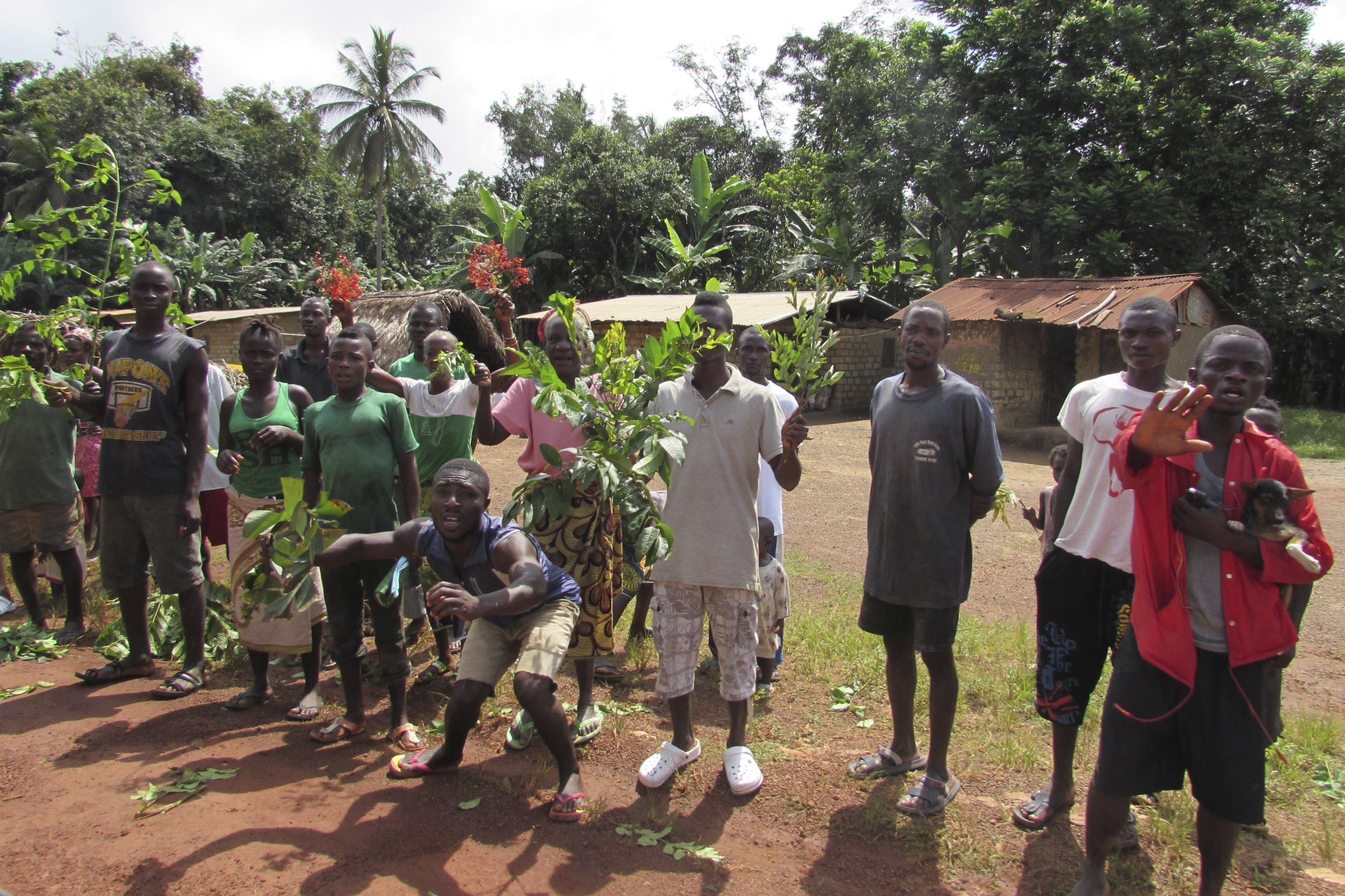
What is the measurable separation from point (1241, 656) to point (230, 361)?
2346 centimetres

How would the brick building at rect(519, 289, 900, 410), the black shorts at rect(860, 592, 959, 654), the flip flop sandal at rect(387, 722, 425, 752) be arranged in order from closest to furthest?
1. the black shorts at rect(860, 592, 959, 654)
2. the flip flop sandal at rect(387, 722, 425, 752)
3. the brick building at rect(519, 289, 900, 410)

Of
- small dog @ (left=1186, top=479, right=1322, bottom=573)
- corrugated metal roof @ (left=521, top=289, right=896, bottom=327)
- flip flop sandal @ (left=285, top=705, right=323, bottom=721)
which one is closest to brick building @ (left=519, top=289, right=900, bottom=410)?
corrugated metal roof @ (left=521, top=289, right=896, bottom=327)

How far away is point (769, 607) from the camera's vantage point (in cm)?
423

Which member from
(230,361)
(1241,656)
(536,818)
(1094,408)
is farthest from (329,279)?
(230,361)

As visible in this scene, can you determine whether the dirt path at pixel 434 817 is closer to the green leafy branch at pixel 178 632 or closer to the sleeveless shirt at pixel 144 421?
the green leafy branch at pixel 178 632

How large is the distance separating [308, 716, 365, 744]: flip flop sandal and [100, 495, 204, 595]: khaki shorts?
46.9 inches

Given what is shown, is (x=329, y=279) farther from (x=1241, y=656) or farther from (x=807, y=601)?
(x=1241, y=656)

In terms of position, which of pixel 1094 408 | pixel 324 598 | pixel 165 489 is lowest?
pixel 324 598

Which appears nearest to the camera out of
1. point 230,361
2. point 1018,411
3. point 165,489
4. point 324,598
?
point 324,598

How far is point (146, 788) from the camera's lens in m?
3.27

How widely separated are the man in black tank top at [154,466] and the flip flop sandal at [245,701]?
32cm

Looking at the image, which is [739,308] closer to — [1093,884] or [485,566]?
[485,566]

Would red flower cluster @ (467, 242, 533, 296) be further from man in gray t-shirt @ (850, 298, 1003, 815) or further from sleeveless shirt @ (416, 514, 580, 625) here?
man in gray t-shirt @ (850, 298, 1003, 815)

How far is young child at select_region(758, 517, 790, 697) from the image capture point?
4.18 m
